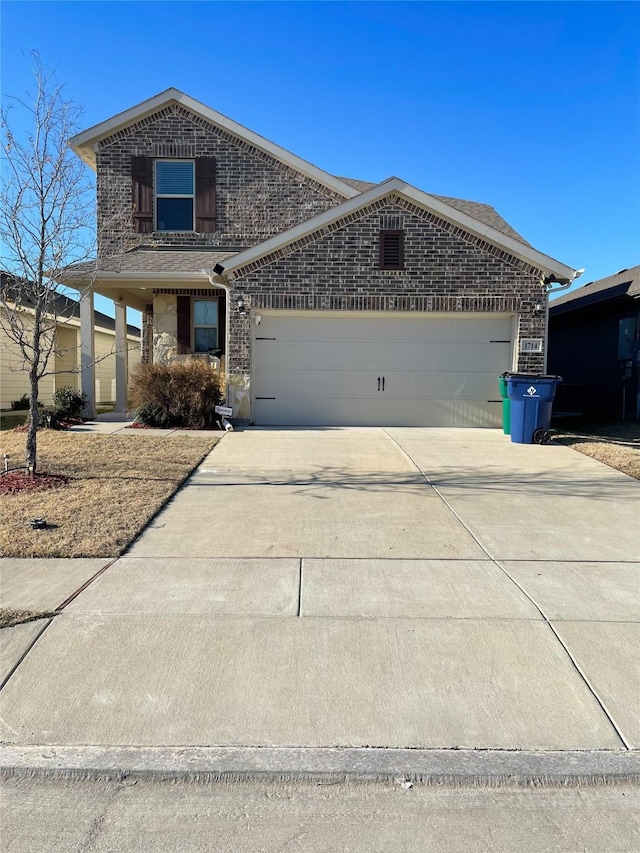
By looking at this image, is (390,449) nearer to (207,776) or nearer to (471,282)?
(471,282)

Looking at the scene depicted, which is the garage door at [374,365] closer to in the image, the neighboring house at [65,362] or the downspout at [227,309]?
the downspout at [227,309]

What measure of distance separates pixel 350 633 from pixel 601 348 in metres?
15.4

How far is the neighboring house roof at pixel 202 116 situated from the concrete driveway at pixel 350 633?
36.3 ft

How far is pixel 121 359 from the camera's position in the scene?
15.8 meters

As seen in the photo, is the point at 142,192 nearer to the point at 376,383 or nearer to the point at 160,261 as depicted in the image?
the point at 160,261

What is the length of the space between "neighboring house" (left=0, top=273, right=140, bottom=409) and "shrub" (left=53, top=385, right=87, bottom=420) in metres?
1.80

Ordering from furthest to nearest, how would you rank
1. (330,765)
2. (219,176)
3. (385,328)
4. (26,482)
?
(219,176) → (385,328) → (26,482) → (330,765)

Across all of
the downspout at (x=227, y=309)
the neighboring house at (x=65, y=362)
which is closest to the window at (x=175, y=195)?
the neighboring house at (x=65, y=362)

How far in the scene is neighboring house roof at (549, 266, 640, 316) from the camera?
15.1 meters

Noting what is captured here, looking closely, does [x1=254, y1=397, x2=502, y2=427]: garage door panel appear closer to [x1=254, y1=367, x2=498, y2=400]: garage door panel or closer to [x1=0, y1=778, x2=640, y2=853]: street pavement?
[x1=254, y1=367, x2=498, y2=400]: garage door panel

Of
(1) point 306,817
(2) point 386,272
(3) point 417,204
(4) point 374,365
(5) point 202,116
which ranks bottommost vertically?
(1) point 306,817

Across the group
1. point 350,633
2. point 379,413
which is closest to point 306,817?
point 350,633

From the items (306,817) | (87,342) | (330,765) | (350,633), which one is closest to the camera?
(306,817)

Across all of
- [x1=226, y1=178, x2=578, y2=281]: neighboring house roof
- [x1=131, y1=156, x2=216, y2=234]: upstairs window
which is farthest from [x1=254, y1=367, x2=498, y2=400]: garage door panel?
[x1=131, y1=156, x2=216, y2=234]: upstairs window
